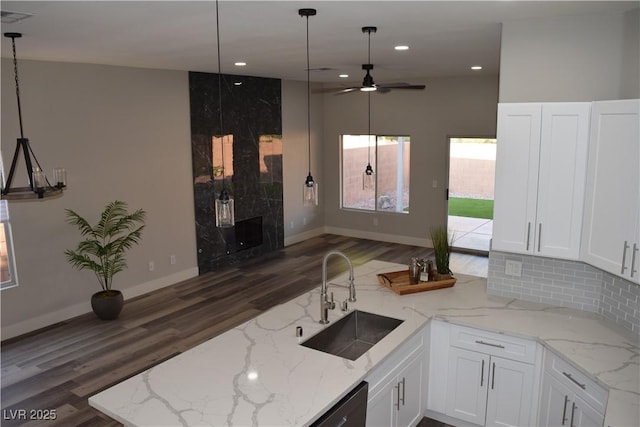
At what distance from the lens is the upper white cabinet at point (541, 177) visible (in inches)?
130

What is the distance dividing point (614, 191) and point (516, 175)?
25.5 inches

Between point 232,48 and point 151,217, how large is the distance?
9.94ft

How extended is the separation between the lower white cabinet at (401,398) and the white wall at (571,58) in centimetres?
203

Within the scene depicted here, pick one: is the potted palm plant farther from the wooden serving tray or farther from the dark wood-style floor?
the wooden serving tray

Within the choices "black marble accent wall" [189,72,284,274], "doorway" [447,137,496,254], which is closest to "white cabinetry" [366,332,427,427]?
"black marble accent wall" [189,72,284,274]

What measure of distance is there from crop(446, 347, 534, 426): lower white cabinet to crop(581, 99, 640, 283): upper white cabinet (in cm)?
89

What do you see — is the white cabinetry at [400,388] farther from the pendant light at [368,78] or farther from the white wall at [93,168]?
the white wall at [93,168]

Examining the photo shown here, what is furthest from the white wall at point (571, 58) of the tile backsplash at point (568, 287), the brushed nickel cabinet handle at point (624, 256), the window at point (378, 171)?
the window at point (378, 171)

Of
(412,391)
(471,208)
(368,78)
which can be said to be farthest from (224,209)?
(471,208)

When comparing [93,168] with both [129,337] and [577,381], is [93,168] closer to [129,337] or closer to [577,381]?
[129,337]

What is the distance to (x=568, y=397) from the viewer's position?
3082 mm

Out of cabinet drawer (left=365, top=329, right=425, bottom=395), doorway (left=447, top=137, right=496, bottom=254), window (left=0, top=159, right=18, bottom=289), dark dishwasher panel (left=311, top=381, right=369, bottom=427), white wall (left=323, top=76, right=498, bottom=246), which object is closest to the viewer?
dark dishwasher panel (left=311, top=381, right=369, bottom=427)

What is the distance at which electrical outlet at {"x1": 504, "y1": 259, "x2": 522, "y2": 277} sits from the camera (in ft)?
12.8

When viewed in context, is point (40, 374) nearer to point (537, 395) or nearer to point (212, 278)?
point (212, 278)
